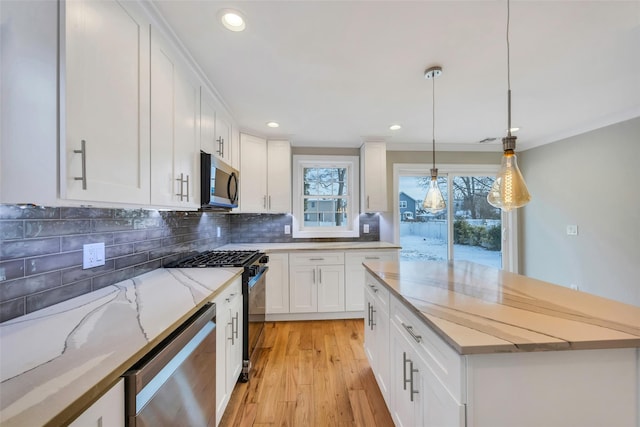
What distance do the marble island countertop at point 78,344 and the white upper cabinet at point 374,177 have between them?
2.48 m

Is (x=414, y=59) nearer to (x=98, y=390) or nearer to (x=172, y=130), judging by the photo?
(x=172, y=130)

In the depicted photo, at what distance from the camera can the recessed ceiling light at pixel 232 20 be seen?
128 cm

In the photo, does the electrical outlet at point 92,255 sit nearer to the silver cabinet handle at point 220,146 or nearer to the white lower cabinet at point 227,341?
the white lower cabinet at point 227,341

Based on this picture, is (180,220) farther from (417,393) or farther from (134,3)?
(417,393)

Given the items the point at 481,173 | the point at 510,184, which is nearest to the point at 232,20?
the point at 510,184

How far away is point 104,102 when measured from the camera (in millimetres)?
960

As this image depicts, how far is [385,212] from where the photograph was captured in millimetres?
3596

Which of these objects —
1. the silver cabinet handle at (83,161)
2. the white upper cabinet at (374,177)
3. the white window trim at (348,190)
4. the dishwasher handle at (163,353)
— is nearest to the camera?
the dishwasher handle at (163,353)

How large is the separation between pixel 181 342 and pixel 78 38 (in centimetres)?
117

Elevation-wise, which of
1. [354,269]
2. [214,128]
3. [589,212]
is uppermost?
[214,128]

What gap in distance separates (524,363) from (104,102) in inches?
70.6

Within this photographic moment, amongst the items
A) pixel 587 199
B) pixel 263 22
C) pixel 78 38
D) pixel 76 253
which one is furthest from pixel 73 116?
pixel 587 199

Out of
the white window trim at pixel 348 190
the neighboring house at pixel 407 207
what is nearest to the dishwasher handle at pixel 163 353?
the white window trim at pixel 348 190

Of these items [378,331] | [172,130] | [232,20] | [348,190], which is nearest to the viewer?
[232,20]
